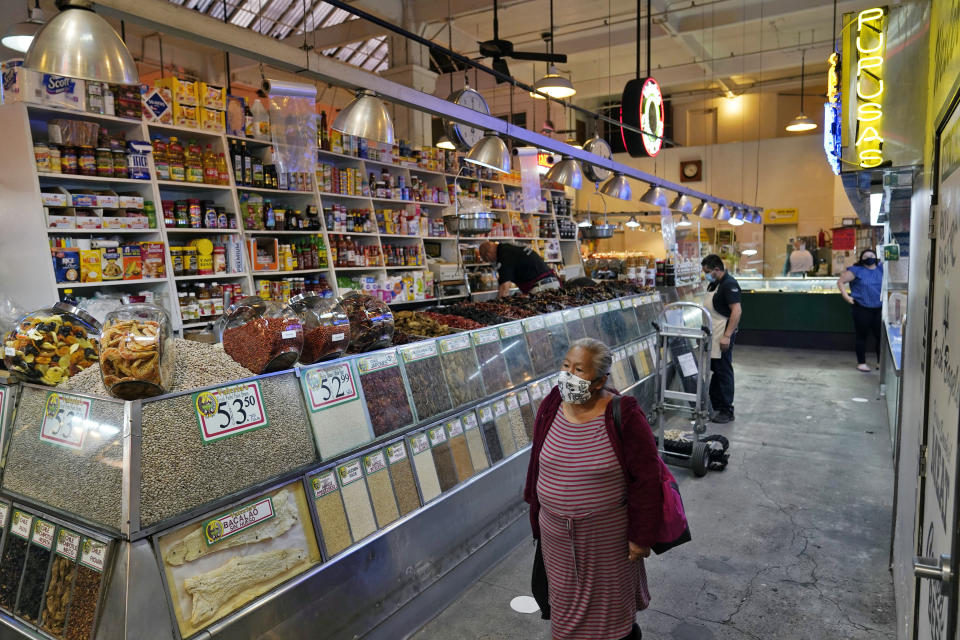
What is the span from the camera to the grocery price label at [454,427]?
10.6ft

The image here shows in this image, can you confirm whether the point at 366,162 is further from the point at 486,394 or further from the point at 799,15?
the point at 799,15

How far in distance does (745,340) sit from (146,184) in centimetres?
957

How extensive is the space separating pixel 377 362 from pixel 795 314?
31.1 feet

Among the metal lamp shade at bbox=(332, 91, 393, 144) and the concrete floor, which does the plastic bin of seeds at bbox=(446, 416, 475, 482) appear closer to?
the concrete floor

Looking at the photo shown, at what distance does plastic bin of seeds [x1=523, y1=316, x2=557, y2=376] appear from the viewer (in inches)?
Answer: 163

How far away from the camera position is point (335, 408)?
102 inches

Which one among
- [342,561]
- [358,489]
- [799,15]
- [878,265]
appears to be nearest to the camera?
[342,561]

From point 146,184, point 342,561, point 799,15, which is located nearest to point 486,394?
point 342,561

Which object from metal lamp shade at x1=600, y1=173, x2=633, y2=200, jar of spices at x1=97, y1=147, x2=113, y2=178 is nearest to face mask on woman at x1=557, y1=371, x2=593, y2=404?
jar of spices at x1=97, y1=147, x2=113, y2=178

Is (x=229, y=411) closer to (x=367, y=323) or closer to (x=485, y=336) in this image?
(x=367, y=323)

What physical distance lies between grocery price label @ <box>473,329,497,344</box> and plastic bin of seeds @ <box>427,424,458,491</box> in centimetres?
64

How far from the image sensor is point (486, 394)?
357 cm

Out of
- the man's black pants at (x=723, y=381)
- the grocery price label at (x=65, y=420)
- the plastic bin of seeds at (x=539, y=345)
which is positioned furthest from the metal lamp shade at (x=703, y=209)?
the grocery price label at (x=65, y=420)

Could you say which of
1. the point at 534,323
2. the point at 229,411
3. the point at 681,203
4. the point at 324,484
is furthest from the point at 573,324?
the point at 681,203
